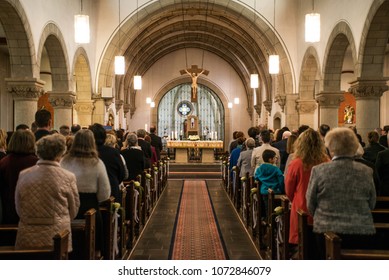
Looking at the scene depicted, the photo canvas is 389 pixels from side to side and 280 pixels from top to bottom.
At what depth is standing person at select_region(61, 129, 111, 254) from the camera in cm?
454

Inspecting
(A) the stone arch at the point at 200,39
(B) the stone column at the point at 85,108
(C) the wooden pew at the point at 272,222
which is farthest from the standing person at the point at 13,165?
(A) the stone arch at the point at 200,39

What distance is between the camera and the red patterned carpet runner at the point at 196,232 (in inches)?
252

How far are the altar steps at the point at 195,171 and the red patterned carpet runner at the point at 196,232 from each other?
4.53 metres

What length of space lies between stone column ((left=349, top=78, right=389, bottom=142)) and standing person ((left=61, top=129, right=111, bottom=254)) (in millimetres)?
7912

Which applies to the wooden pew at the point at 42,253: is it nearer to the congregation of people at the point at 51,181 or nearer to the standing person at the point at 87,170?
the congregation of people at the point at 51,181

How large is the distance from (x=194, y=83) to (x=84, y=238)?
18735mm

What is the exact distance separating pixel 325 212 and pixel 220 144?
17487mm

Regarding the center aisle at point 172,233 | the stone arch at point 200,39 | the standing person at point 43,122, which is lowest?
the center aisle at point 172,233

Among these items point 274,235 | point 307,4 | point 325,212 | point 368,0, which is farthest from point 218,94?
point 325,212

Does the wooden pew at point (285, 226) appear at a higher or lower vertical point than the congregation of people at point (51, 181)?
lower

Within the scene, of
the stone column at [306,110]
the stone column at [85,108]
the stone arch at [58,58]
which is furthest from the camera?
the stone column at [306,110]

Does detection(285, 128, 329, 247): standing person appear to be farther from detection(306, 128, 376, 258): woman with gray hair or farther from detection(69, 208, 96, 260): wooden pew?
detection(69, 208, 96, 260): wooden pew

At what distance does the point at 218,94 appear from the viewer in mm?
28594
